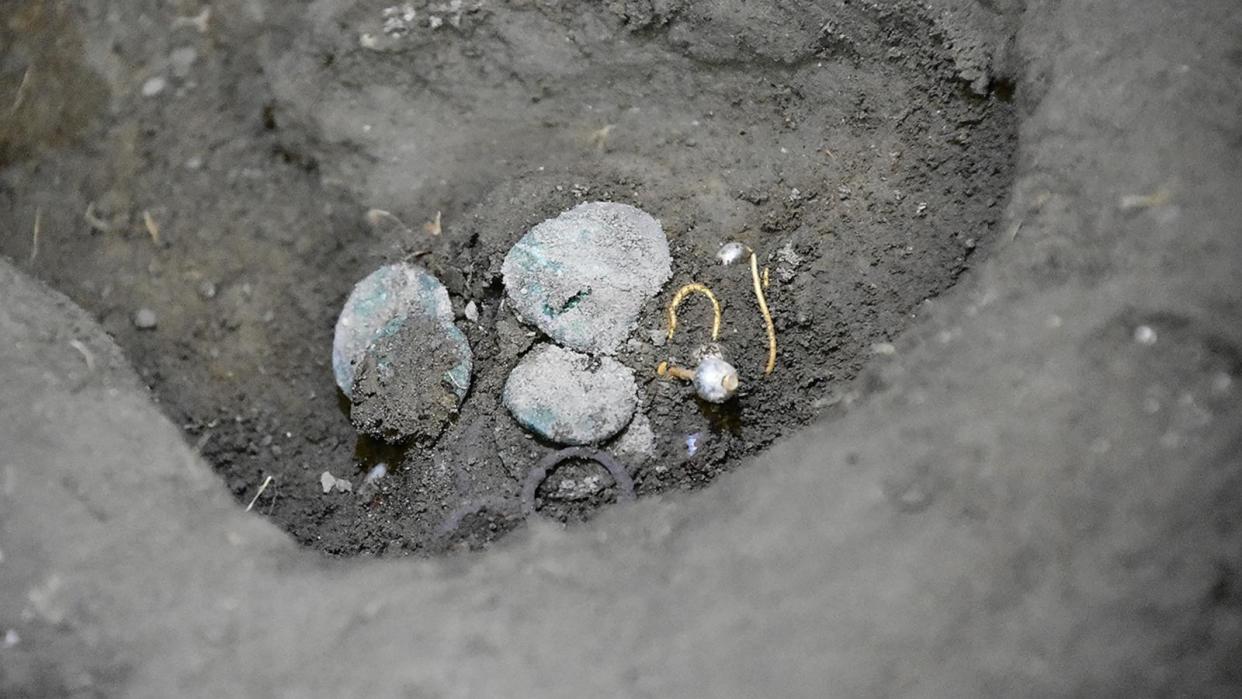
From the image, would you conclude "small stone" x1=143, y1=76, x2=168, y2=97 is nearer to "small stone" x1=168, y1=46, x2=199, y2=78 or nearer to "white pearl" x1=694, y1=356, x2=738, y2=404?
"small stone" x1=168, y1=46, x2=199, y2=78

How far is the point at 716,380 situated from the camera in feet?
8.02

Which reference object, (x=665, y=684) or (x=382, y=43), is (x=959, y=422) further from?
(x=382, y=43)

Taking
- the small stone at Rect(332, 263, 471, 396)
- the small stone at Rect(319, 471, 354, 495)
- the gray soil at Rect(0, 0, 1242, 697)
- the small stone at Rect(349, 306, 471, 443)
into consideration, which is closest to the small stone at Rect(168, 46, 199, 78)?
the gray soil at Rect(0, 0, 1242, 697)

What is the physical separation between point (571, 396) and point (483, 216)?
0.65 meters

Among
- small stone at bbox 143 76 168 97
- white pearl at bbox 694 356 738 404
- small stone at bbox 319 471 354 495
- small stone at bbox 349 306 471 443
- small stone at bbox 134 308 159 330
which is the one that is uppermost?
white pearl at bbox 694 356 738 404

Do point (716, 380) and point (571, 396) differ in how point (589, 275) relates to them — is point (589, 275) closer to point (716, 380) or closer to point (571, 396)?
point (571, 396)

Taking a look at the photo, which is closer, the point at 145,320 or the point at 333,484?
the point at 333,484

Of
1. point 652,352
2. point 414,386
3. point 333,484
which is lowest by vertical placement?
point 333,484

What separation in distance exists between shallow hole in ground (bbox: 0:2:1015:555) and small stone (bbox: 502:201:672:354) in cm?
6

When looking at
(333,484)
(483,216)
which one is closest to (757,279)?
(483,216)

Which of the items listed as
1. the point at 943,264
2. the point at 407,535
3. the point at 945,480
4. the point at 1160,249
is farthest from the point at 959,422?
the point at 407,535

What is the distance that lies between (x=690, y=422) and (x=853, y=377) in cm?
44

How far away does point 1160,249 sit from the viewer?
1910mm

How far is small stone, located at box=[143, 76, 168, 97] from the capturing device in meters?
3.08
